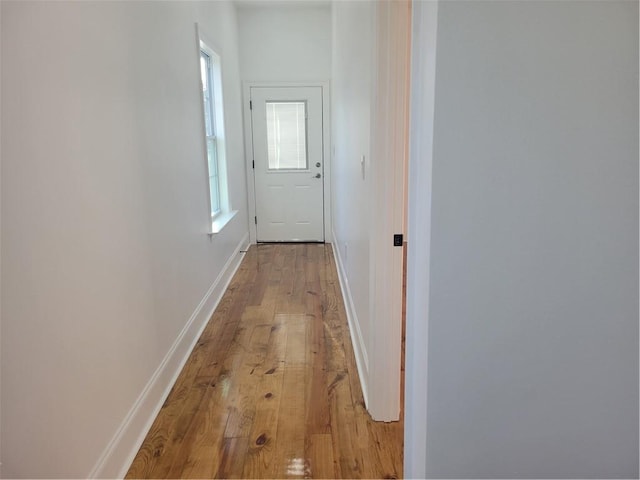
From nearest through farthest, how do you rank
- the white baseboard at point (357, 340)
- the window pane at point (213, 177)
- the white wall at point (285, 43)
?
the white baseboard at point (357, 340) < the window pane at point (213, 177) < the white wall at point (285, 43)

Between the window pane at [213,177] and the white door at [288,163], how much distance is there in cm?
129

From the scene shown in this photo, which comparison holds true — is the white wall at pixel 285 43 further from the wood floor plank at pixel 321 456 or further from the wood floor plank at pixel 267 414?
the wood floor plank at pixel 321 456

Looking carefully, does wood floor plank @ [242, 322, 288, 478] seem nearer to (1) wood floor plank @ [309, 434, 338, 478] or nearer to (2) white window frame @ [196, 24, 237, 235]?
(1) wood floor plank @ [309, 434, 338, 478]

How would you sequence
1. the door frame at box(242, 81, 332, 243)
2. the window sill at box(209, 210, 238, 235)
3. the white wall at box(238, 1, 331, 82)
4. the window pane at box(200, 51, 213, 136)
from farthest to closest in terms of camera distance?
1. the door frame at box(242, 81, 332, 243)
2. the white wall at box(238, 1, 331, 82)
3. the window pane at box(200, 51, 213, 136)
4. the window sill at box(209, 210, 238, 235)

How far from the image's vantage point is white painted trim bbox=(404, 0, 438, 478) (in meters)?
1.02

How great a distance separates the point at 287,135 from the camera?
18.9 ft

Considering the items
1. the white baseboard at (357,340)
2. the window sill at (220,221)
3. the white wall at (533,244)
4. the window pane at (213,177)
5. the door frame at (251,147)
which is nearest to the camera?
the white wall at (533,244)

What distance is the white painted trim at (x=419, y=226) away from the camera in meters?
1.02

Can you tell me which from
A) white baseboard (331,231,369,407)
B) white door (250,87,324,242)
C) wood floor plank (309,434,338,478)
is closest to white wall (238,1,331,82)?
white door (250,87,324,242)

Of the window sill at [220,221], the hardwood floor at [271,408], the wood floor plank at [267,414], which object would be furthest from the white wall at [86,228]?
the window sill at [220,221]

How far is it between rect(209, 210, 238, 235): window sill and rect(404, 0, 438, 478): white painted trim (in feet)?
9.12

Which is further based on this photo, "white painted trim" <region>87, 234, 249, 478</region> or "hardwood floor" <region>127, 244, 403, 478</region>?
"hardwood floor" <region>127, 244, 403, 478</region>

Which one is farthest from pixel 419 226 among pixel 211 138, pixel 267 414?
pixel 211 138

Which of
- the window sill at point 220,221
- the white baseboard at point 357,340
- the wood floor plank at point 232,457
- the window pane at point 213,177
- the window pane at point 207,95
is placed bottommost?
the wood floor plank at point 232,457
